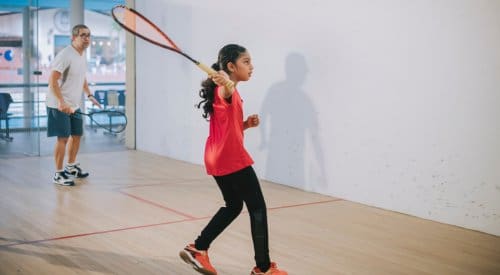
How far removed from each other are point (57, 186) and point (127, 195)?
62cm

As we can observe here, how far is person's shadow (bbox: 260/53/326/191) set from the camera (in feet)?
→ 16.5

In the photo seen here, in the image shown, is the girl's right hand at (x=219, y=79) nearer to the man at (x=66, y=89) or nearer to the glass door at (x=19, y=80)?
the man at (x=66, y=89)

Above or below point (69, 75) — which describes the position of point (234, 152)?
below

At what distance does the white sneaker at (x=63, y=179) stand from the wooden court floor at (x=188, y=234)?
0.09m

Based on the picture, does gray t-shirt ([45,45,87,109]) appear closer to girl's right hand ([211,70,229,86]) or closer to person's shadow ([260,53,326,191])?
person's shadow ([260,53,326,191])

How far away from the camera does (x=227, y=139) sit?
2834 mm

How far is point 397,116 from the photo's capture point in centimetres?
439

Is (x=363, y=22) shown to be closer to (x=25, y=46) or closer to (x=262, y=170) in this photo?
(x=262, y=170)

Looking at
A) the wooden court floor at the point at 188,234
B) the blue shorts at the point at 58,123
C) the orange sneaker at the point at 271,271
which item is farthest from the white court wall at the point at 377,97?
the orange sneaker at the point at 271,271

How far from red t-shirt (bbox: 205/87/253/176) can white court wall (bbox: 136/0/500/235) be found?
171 centimetres

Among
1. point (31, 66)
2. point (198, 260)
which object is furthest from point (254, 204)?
point (31, 66)

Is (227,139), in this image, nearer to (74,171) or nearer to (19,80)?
(74,171)

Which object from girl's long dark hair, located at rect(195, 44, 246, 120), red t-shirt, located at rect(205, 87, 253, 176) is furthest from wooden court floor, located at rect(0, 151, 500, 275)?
girl's long dark hair, located at rect(195, 44, 246, 120)

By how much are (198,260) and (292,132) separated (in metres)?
2.36
